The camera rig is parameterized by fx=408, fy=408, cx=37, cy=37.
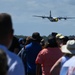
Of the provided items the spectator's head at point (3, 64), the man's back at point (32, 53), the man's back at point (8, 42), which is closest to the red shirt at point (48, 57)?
the man's back at point (32, 53)

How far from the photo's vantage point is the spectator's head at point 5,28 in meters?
3.78

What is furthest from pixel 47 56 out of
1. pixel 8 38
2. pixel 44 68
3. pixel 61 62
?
pixel 8 38

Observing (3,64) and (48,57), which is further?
(48,57)

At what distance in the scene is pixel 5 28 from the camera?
3785 millimetres

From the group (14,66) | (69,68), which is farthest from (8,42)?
(69,68)

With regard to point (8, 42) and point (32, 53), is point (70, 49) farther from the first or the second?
point (32, 53)

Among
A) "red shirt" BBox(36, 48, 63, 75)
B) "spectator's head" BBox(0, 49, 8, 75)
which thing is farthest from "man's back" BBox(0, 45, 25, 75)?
"red shirt" BBox(36, 48, 63, 75)

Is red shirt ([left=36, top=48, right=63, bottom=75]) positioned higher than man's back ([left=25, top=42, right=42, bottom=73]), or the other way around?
red shirt ([left=36, top=48, right=63, bottom=75])

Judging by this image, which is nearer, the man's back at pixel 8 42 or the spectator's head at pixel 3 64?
the spectator's head at pixel 3 64

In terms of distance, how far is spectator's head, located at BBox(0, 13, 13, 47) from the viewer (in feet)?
12.4

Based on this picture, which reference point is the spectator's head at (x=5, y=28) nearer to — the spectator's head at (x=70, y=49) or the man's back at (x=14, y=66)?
the man's back at (x=14, y=66)

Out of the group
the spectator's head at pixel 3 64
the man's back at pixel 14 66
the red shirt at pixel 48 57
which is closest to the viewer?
the spectator's head at pixel 3 64

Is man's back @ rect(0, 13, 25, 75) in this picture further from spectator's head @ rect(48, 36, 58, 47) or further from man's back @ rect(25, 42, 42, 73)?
man's back @ rect(25, 42, 42, 73)

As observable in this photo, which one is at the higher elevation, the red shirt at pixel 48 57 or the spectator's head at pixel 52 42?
the spectator's head at pixel 52 42
